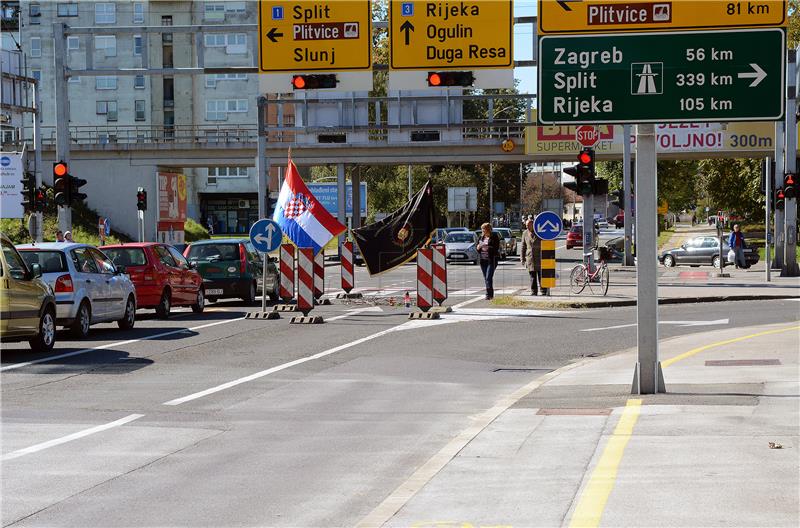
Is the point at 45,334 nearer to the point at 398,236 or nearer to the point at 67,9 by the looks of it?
the point at 398,236

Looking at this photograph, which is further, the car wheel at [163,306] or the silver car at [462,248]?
the silver car at [462,248]

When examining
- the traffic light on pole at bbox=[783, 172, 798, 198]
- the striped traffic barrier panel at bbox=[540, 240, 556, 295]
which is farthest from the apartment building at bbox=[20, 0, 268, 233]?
the striped traffic barrier panel at bbox=[540, 240, 556, 295]

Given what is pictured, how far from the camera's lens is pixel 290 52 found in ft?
100

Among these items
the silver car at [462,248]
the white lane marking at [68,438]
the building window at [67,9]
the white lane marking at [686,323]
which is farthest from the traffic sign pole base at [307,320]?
the building window at [67,9]

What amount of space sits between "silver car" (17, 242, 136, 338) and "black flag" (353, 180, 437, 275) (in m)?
8.68

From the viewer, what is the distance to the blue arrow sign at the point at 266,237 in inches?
1001

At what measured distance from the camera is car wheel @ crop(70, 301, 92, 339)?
20.6 m

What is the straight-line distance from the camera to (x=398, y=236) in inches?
1183

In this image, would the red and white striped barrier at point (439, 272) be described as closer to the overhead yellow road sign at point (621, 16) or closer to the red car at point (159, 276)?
the red car at point (159, 276)

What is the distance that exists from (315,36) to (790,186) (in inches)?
682

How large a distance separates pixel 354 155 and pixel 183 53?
1769 inches

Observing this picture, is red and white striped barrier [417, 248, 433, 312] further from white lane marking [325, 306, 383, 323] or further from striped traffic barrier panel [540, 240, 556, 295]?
striped traffic barrier panel [540, 240, 556, 295]

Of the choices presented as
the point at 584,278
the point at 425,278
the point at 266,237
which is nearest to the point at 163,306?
the point at 266,237

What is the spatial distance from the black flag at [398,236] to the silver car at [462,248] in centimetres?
2829
